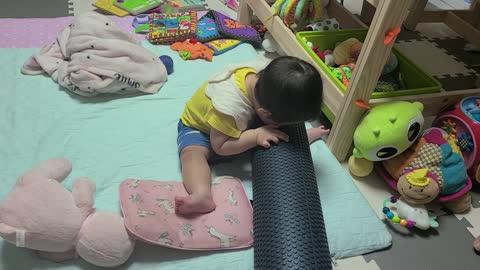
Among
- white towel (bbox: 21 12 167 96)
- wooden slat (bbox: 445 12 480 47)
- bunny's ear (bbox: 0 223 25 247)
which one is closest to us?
bunny's ear (bbox: 0 223 25 247)

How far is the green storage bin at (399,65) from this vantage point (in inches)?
49.9

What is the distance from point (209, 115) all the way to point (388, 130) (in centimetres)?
51

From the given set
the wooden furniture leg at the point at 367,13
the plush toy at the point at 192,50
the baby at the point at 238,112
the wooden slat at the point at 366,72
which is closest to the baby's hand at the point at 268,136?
the baby at the point at 238,112

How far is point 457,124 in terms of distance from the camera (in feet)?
4.06

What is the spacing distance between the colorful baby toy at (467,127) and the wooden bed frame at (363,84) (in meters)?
0.05

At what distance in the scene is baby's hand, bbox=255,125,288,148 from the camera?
106 centimetres

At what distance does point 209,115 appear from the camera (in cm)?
108

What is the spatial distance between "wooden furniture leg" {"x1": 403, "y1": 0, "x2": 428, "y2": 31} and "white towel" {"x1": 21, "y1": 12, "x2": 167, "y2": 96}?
1.39m

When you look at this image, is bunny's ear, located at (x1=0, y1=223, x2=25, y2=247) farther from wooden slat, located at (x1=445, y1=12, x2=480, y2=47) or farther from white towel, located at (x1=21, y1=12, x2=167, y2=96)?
wooden slat, located at (x1=445, y1=12, x2=480, y2=47)

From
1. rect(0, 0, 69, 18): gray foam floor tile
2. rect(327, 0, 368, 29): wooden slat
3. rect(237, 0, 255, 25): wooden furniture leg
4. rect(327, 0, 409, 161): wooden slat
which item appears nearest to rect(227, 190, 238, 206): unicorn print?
rect(327, 0, 409, 161): wooden slat

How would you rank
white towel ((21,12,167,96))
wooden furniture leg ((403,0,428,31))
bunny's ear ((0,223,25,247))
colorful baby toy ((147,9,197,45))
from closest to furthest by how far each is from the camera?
bunny's ear ((0,223,25,247)) < white towel ((21,12,167,96)) < colorful baby toy ((147,9,197,45)) < wooden furniture leg ((403,0,428,31))

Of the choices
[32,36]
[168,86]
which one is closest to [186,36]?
[168,86]

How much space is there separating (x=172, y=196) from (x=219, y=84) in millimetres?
333

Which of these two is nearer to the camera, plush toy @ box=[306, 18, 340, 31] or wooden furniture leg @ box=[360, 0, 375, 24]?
plush toy @ box=[306, 18, 340, 31]
